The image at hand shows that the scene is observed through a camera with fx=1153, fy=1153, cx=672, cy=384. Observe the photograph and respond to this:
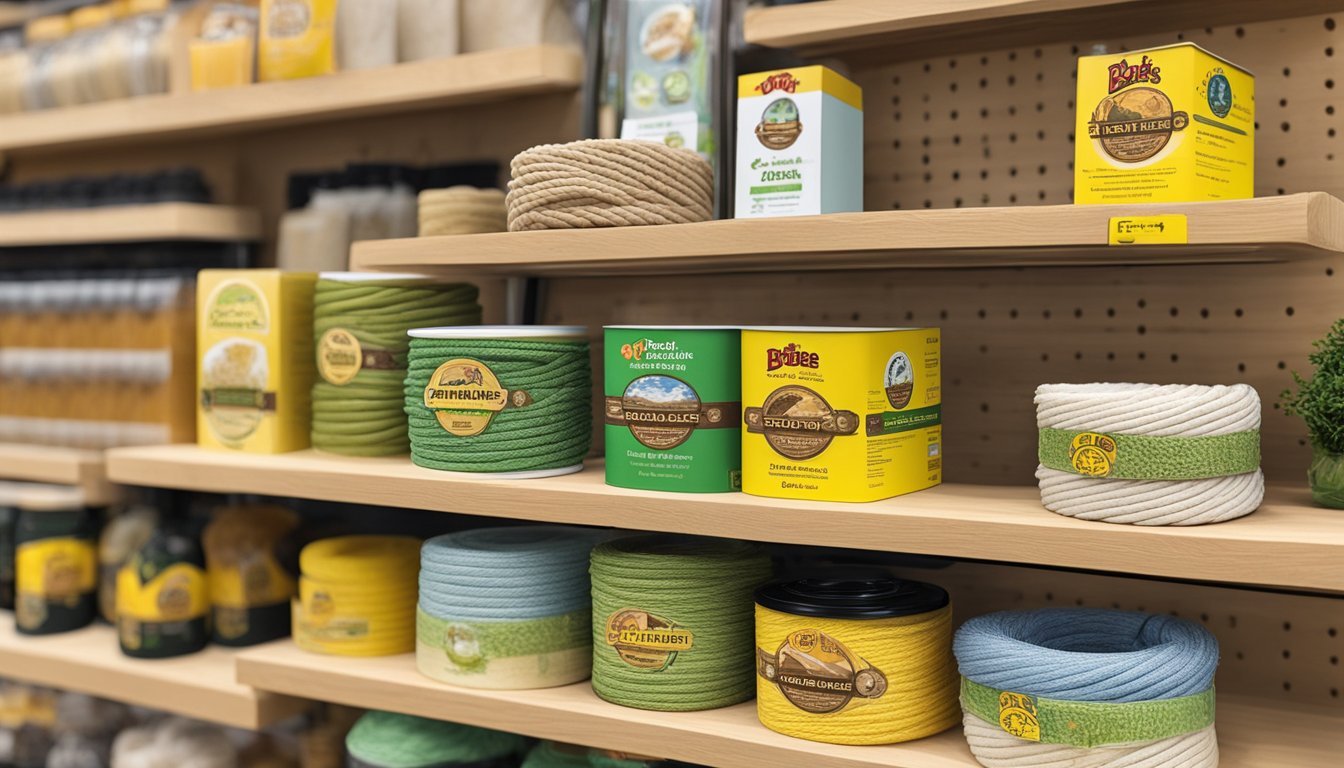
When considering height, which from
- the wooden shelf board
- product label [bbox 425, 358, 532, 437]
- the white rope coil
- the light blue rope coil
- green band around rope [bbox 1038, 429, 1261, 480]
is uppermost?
product label [bbox 425, 358, 532, 437]

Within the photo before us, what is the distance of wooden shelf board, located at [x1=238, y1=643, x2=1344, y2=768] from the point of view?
134 centimetres

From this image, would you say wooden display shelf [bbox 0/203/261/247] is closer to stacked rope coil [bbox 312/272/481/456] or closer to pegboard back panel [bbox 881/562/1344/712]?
stacked rope coil [bbox 312/272/481/456]

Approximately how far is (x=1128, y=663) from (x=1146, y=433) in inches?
9.6

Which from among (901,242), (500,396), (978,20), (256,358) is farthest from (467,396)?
(978,20)

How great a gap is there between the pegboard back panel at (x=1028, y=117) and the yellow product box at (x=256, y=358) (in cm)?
95

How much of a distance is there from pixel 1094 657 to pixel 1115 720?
7cm

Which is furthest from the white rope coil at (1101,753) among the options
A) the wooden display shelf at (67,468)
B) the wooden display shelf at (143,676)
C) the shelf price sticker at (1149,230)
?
the wooden display shelf at (67,468)

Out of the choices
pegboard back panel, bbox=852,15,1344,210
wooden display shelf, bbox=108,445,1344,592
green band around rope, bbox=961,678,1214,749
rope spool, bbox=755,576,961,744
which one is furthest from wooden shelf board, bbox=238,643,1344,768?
pegboard back panel, bbox=852,15,1344,210

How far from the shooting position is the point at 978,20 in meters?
1.50

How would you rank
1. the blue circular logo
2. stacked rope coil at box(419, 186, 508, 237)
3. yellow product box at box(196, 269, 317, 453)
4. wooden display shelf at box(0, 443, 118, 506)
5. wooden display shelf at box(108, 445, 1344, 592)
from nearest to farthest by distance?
wooden display shelf at box(108, 445, 1344, 592)
the blue circular logo
stacked rope coil at box(419, 186, 508, 237)
yellow product box at box(196, 269, 317, 453)
wooden display shelf at box(0, 443, 118, 506)

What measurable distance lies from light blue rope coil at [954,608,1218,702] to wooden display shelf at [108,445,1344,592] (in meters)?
0.10

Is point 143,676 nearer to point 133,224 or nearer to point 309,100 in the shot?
point 133,224

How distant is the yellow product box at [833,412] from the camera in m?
1.35

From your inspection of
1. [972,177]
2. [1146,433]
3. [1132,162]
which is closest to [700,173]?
[972,177]
